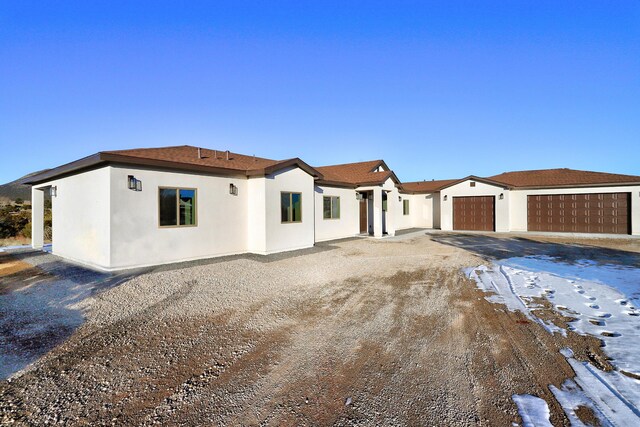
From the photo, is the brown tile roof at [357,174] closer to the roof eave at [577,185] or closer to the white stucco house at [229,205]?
the white stucco house at [229,205]

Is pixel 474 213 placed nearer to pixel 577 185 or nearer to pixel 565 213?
pixel 565 213

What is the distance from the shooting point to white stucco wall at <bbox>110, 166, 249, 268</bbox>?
27.0 ft

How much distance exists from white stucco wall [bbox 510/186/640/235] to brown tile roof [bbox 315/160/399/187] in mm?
8355

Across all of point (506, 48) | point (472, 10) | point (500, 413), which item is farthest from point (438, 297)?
point (506, 48)

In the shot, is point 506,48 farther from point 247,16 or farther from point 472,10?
point 247,16

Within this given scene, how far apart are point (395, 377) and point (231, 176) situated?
9.22 meters

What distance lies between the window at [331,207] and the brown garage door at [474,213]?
1009cm

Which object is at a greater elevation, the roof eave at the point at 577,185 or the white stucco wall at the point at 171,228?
the roof eave at the point at 577,185

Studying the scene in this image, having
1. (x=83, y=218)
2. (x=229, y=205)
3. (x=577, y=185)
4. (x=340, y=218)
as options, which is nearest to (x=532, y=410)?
(x=229, y=205)

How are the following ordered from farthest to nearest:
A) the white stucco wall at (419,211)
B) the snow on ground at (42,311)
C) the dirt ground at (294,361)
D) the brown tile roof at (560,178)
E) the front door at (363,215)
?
the white stucco wall at (419,211)
the front door at (363,215)
the brown tile roof at (560,178)
the snow on ground at (42,311)
the dirt ground at (294,361)

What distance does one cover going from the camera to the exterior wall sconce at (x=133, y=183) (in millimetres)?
8344

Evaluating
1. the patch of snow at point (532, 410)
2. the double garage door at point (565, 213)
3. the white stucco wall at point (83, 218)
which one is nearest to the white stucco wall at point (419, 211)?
the double garage door at point (565, 213)

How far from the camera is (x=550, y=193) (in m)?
18.6

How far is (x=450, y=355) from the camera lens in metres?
3.51
